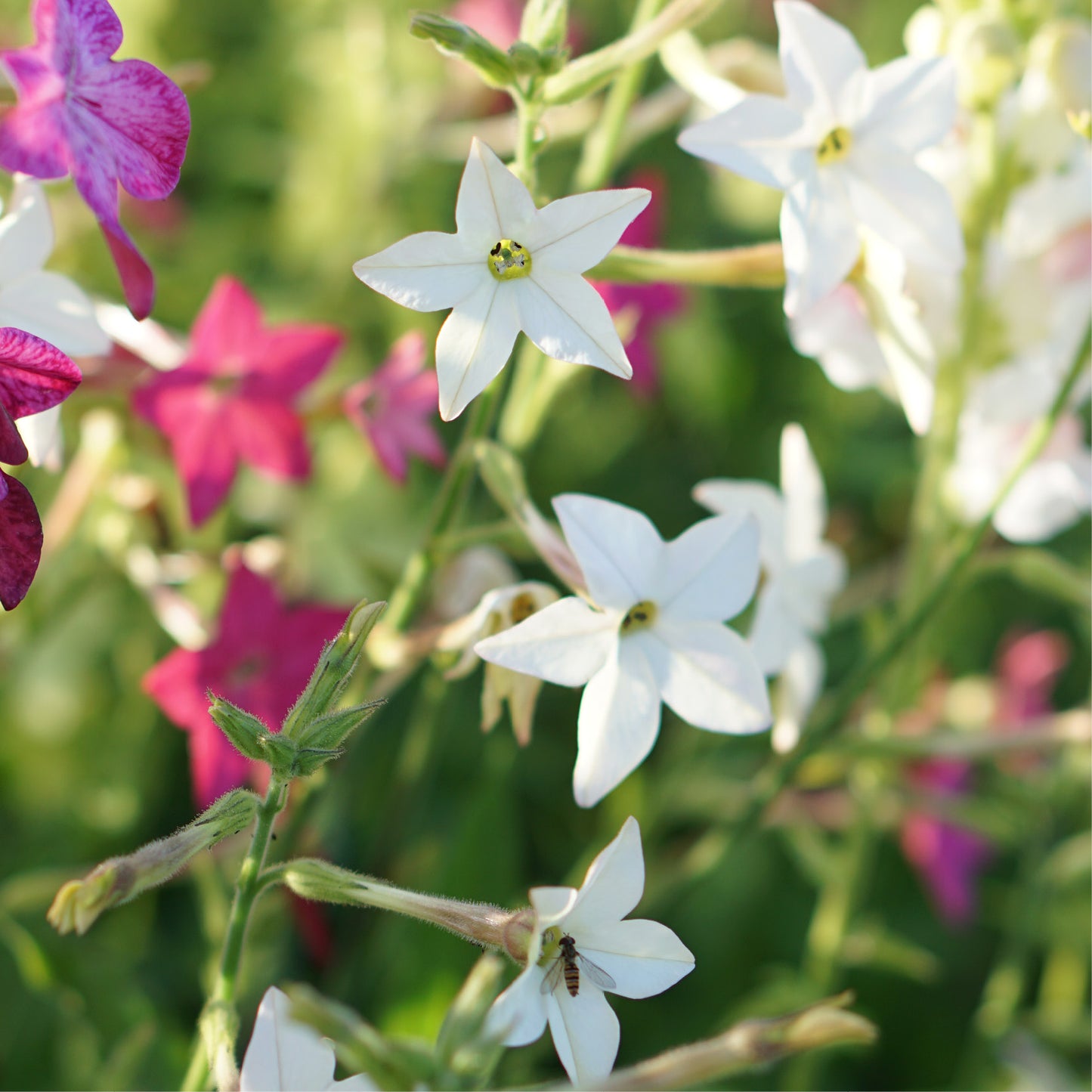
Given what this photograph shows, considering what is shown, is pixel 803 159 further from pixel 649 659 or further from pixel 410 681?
pixel 410 681

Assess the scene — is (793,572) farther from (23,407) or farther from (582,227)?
(23,407)

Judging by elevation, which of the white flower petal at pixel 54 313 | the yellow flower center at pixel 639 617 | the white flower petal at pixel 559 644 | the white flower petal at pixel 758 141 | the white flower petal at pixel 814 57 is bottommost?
the yellow flower center at pixel 639 617

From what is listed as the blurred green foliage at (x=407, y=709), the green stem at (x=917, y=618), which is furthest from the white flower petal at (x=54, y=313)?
the green stem at (x=917, y=618)

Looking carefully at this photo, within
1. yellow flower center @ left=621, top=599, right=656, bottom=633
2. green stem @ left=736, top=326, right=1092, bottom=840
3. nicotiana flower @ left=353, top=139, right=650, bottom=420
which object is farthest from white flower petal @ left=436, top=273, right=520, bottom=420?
green stem @ left=736, top=326, right=1092, bottom=840

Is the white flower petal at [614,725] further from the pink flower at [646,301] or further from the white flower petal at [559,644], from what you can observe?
the pink flower at [646,301]

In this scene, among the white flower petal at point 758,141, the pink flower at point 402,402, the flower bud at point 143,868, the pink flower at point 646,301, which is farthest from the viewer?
the pink flower at point 646,301

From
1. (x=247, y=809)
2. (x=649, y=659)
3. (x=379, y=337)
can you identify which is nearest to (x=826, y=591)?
(x=649, y=659)
